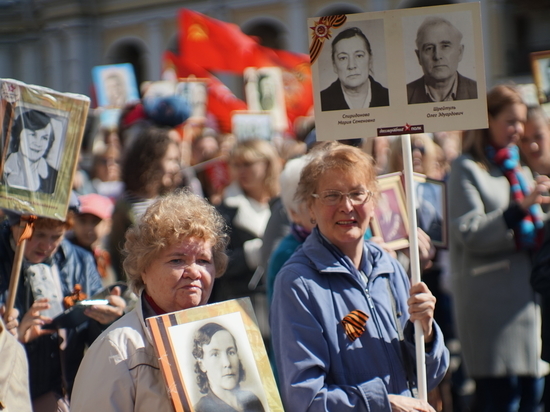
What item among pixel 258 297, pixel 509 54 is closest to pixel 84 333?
pixel 258 297

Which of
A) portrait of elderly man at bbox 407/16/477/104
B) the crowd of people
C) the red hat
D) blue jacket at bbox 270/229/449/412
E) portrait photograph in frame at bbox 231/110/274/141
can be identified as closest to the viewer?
the crowd of people

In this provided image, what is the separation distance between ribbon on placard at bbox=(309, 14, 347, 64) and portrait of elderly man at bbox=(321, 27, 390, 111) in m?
0.03

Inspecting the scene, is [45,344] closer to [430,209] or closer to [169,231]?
[169,231]

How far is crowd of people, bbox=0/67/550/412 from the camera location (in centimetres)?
245

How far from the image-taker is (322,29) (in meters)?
2.72

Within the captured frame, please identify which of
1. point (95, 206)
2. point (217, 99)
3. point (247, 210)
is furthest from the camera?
point (217, 99)

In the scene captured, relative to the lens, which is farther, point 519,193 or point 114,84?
point 114,84

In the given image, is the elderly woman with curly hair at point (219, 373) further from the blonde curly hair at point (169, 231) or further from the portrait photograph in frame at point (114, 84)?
the portrait photograph in frame at point (114, 84)

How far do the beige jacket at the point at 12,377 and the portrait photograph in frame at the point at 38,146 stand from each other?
721 mm

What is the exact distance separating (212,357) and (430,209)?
6.53 ft

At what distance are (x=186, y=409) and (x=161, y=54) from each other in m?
34.3

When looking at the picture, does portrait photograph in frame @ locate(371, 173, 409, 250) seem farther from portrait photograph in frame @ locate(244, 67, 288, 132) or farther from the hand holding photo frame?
portrait photograph in frame @ locate(244, 67, 288, 132)

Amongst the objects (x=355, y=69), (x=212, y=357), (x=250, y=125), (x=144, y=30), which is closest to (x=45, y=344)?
(x=212, y=357)

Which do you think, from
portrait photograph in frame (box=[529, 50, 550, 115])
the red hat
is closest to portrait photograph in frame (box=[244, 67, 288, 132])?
portrait photograph in frame (box=[529, 50, 550, 115])
